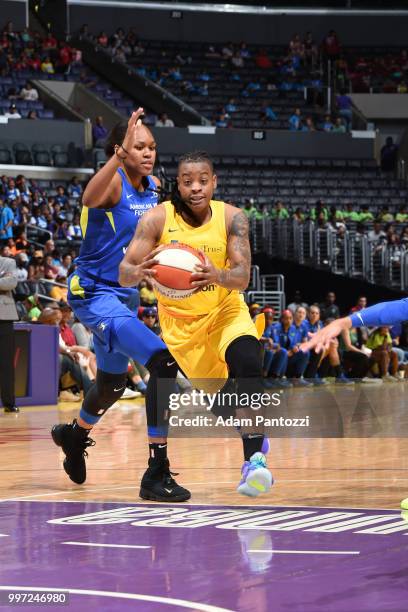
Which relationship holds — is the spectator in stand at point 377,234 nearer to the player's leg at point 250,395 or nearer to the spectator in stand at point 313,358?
the spectator in stand at point 313,358

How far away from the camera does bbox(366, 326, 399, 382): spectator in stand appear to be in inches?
766

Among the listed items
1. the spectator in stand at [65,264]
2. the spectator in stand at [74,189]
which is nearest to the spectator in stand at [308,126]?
the spectator in stand at [74,189]

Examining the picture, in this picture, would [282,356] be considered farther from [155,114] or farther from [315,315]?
[155,114]

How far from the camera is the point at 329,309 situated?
2045 cm

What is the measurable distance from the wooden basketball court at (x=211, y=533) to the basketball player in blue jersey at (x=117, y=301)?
0.80 ft

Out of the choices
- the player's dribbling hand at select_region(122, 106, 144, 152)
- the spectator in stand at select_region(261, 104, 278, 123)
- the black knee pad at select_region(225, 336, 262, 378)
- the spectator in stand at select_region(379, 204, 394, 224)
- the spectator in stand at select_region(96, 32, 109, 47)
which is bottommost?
the spectator in stand at select_region(379, 204, 394, 224)

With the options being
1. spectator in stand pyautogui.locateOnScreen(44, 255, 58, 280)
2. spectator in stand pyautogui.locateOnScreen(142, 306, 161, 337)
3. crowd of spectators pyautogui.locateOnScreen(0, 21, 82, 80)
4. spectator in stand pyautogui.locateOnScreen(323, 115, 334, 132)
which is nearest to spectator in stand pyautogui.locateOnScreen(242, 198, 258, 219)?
spectator in stand pyautogui.locateOnScreen(44, 255, 58, 280)

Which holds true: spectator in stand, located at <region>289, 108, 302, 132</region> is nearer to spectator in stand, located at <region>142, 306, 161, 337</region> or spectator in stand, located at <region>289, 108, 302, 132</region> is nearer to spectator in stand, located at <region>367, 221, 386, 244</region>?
spectator in stand, located at <region>367, 221, 386, 244</region>

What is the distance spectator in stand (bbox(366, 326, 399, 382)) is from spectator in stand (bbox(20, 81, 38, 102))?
13.2 meters

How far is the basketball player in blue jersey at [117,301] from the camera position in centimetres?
577

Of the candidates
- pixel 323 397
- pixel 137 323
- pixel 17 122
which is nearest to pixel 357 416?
pixel 323 397

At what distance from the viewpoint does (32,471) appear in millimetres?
7184

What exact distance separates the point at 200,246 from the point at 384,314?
1.03 m

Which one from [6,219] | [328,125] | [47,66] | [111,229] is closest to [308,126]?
[328,125]
